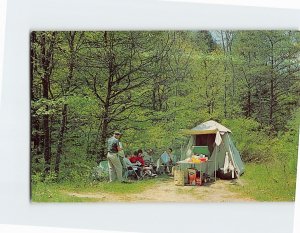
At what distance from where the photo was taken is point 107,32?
7.69 meters

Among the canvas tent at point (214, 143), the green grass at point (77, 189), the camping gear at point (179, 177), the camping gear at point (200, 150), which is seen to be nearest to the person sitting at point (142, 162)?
the green grass at point (77, 189)

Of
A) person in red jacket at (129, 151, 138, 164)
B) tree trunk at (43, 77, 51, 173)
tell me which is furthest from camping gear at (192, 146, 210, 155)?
tree trunk at (43, 77, 51, 173)

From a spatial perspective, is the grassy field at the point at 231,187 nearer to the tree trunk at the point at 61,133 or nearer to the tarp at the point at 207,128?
the tree trunk at the point at 61,133

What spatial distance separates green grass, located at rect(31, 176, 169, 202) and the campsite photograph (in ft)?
0.03

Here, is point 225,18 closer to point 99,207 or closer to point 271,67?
point 271,67

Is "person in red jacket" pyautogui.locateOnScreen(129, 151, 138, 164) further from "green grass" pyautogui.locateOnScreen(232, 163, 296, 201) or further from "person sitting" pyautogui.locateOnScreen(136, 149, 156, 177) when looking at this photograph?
"green grass" pyautogui.locateOnScreen(232, 163, 296, 201)

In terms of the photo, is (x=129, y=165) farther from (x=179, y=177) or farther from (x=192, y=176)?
(x=192, y=176)

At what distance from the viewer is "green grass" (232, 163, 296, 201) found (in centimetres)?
795

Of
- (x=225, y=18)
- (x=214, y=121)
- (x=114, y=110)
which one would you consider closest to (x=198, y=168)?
(x=214, y=121)

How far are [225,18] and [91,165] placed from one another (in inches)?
81.5

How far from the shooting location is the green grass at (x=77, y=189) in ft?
25.6

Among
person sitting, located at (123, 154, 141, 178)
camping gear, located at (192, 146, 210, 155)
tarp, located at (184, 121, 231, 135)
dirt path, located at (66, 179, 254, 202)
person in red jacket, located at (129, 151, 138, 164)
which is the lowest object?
dirt path, located at (66, 179, 254, 202)

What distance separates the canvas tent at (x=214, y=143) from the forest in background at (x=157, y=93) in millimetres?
72

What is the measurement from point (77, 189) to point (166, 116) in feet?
3.97
